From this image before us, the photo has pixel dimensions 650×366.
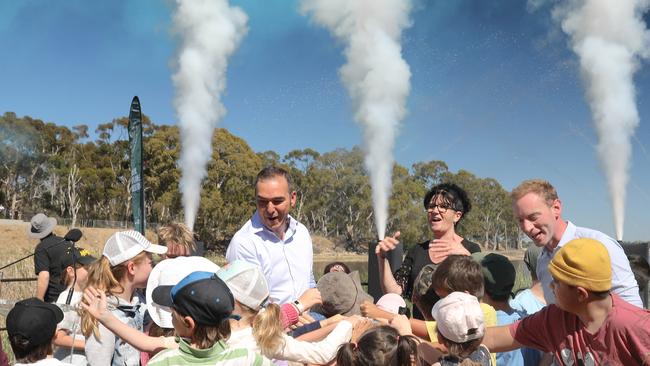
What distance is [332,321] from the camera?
107 inches

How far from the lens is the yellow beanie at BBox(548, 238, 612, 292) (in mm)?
1887

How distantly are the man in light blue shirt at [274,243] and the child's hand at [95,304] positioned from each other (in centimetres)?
85

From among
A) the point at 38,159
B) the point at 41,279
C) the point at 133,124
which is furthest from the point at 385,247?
the point at 38,159

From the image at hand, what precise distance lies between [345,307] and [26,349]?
5.35 ft

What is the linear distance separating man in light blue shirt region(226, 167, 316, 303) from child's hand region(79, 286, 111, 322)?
852 mm

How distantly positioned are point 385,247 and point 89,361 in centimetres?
176

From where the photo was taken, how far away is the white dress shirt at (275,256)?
10.3 feet

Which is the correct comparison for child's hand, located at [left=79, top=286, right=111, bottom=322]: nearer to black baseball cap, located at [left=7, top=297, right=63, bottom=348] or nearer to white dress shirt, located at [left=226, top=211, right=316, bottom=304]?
black baseball cap, located at [left=7, top=297, right=63, bottom=348]

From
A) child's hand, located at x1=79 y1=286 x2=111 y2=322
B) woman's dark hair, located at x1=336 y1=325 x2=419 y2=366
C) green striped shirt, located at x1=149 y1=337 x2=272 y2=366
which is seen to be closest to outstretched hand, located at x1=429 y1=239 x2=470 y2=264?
woman's dark hair, located at x1=336 y1=325 x2=419 y2=366

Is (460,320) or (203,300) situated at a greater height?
(203,300)

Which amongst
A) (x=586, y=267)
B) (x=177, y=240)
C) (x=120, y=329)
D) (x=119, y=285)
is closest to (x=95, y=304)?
(x=120, y=329)

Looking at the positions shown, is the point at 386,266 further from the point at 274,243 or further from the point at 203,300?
the point at 203,300

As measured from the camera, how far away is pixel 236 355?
2.10m

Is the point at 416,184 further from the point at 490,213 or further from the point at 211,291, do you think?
the point at 211,291
